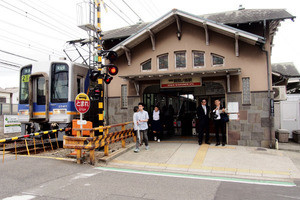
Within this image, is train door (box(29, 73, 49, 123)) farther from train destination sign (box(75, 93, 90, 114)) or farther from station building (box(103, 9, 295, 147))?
train destination sign (box(75, 93, 90, 114))

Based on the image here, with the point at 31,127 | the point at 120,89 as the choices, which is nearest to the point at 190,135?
the point at 120,89

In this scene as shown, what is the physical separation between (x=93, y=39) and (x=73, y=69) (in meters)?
2.03

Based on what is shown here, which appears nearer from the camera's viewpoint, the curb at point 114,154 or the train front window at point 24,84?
the curb at point 114,154

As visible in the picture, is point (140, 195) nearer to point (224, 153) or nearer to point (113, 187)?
point (113, 187)

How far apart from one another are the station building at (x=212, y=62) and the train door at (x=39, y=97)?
2.78 metres

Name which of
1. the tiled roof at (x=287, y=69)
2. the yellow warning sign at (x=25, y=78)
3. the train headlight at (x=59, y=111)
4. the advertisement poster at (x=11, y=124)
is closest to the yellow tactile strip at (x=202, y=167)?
the train headlight at (x=59, y=111)

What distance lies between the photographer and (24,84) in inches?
430

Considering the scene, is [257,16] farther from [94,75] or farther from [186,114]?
[94,75]

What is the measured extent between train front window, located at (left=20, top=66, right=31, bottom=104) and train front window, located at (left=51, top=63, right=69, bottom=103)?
144cm

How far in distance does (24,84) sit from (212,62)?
28.7ft

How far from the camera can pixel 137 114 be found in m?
8.70

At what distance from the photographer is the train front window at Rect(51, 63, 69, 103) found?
10.2 meters

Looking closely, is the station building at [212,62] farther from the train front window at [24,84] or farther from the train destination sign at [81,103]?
the train front window at [24,84]

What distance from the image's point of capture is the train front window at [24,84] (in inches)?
421
